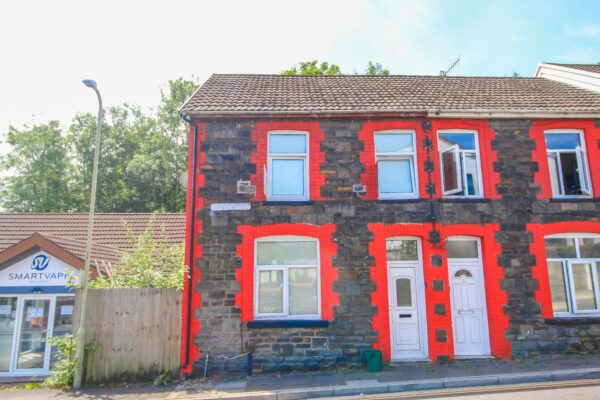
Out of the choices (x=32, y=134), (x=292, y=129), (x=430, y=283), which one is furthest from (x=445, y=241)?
(x=32, y=134)

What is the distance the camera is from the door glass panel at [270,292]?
913cm

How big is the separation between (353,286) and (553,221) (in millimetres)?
5429

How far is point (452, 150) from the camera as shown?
32.9 feet

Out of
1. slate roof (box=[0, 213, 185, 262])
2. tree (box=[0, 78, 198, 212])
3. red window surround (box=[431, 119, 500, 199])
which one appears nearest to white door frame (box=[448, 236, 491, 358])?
red window surround (box=[431, 119, 500, 199])

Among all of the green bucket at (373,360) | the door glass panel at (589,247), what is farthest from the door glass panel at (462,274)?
the door glass panel at (589,247)

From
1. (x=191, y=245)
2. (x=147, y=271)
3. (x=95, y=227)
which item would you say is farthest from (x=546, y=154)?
(x=95, y=227)

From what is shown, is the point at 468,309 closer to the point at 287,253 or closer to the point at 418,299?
the point at 418,299

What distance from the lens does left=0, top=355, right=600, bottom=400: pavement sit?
7.25 metres

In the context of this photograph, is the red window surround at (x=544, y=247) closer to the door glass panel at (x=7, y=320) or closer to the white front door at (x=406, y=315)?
the white front door at (x=406, y=315)

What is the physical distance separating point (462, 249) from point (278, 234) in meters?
4.74

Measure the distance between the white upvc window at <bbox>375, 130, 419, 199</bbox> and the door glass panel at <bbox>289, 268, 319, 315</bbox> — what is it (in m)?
2.80

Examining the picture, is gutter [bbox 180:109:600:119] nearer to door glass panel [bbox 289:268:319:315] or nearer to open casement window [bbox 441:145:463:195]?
open casement window [bbox 441:145:463:195]

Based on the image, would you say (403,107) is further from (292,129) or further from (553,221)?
(553,221)

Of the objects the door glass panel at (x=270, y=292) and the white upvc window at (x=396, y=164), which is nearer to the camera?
the door glass panel at (x=270, y=292)
